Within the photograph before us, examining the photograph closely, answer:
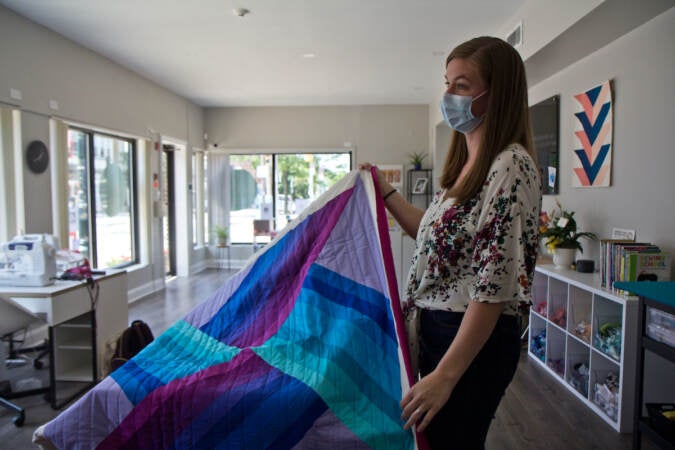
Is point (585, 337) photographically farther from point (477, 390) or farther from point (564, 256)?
point (477, 390)

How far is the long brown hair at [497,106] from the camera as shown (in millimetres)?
890

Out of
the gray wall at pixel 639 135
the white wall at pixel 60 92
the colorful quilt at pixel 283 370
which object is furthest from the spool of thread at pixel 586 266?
the white wall at pixel 60 92

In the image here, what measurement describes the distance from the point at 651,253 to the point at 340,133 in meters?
6.22

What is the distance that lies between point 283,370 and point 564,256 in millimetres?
2749

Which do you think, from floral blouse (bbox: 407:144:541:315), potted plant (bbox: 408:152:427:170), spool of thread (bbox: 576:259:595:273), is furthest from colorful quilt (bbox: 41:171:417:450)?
potted plant (bbox: 408:152:427:170)

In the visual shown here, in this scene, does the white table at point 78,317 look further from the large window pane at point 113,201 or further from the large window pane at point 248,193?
the large window pane at point 248,193

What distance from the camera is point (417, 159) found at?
773cm

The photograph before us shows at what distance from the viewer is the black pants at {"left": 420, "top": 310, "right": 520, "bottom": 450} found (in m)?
0.90

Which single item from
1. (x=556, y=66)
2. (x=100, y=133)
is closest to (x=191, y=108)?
(x=100, y=133)

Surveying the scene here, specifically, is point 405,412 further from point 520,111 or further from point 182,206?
point 182,206

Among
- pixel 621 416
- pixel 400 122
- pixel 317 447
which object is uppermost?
pixel 400 122

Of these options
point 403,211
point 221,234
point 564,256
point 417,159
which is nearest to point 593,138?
point 564,256

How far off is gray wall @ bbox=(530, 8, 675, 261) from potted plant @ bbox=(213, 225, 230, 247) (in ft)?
20.5

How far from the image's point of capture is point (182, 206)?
742 centimetres
